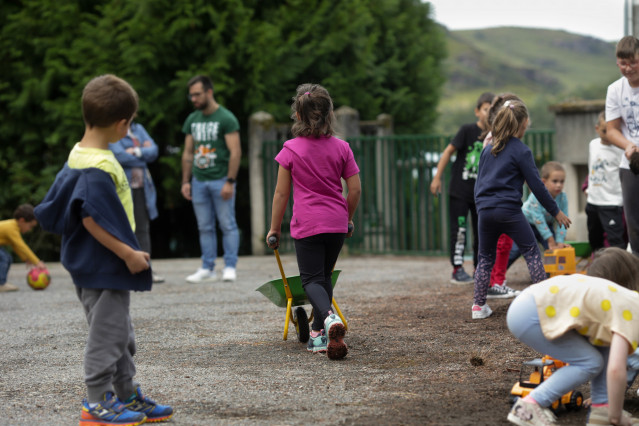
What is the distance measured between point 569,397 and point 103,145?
7.86ft

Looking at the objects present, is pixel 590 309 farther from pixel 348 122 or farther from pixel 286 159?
pixel 348 122

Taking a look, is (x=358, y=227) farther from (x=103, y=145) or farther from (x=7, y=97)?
(x=103, y=145)

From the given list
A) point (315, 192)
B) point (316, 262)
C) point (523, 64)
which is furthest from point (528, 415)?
point (523, 64)

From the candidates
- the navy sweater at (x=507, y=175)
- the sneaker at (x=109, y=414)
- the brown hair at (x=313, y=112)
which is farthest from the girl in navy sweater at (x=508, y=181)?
the sneaker at (x=109, y=414)

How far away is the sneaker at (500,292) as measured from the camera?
25.2 feet

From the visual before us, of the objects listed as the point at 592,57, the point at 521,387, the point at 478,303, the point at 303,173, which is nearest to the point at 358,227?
the point at 478,303

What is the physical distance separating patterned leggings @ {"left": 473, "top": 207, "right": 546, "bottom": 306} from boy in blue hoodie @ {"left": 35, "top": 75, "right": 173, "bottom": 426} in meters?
3.12

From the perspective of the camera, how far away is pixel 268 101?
14531 millimetres

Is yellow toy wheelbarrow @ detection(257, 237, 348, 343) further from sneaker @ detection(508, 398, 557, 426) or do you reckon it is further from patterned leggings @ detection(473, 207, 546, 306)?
sneaker @ detection(508, 398, 557, 426)

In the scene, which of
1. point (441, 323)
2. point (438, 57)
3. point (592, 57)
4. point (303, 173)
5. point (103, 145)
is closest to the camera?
point (103, 145)

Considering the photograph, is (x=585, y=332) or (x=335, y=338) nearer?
(x=585, y=332)

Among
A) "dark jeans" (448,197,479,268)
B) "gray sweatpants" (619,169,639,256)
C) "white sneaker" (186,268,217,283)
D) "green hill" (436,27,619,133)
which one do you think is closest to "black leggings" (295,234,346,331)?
"gray sweatpants" (619,169,639,256)

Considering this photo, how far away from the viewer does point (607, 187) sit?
A: 325 inches

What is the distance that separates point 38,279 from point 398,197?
19.3 ft
